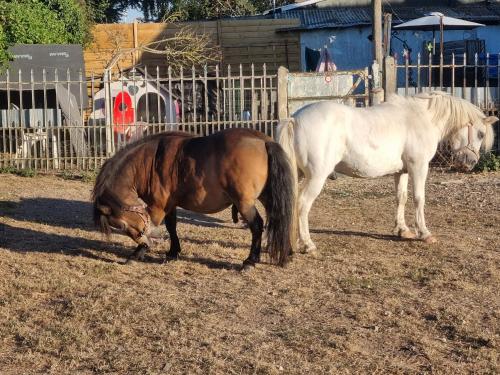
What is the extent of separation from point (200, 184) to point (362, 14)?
1940 cm

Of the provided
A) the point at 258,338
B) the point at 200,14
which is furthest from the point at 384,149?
the point at 200,14

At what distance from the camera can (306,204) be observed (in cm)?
798

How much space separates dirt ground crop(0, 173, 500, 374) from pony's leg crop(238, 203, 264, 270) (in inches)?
5.3

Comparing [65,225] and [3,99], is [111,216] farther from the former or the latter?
[3,99]

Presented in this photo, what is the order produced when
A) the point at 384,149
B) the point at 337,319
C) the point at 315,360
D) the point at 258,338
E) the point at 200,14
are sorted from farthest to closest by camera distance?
the point at 200,14
the point at 384,149
the point at 337,319
the point at 258,338
the point at 315,360

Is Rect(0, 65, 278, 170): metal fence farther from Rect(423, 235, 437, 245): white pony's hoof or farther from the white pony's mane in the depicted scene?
Rect(423, 235, 437, 245): white pony's hoof

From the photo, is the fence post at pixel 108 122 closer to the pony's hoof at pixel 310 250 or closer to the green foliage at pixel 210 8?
the pony's hoof at pixel 310 250

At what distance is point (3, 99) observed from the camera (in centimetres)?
1722

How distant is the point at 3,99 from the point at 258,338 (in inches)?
535

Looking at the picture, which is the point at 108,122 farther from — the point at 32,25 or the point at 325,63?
the point at 325,63

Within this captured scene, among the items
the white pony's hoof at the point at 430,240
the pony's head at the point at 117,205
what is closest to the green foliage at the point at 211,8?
the white pony's hoof at the point at 430,240

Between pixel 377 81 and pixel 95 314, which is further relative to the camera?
pixel 377 81

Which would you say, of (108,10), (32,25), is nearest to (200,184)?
(32,25)

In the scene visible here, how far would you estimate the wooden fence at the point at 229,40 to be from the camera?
23547 millimetres
